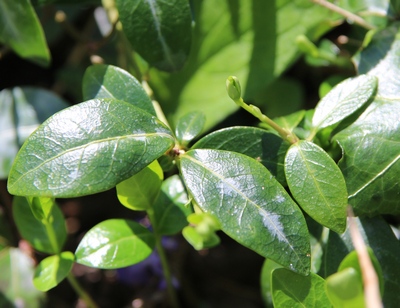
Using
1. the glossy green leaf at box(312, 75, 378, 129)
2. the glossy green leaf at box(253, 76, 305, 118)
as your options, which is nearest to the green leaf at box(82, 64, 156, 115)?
the glossy green leaf at box(312, 75, 378, 129)

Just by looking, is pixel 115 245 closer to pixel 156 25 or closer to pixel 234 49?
pixel 156 25

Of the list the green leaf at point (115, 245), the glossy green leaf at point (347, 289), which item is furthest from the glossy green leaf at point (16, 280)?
the glossy green leaf at point (347, 289)

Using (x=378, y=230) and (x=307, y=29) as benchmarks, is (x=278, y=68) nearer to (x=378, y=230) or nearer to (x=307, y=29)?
(x=307, y=29)

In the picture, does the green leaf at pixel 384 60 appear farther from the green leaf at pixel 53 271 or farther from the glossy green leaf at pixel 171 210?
the green leaf at pixel 53 271

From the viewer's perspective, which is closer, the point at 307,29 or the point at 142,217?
the point at 307,29

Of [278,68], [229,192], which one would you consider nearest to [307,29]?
[278,68]

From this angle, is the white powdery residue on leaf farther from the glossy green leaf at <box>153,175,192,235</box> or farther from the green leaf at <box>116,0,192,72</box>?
the green leaf at <box>116,0,192,72</box>

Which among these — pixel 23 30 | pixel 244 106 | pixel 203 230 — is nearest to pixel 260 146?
pixel 244 106
